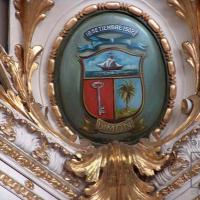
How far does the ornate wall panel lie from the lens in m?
1.36

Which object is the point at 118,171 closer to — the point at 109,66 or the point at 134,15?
the point at 109,66

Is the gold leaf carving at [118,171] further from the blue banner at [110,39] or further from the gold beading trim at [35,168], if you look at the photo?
the blue banner at [110,39]

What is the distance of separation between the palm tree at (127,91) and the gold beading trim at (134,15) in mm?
88

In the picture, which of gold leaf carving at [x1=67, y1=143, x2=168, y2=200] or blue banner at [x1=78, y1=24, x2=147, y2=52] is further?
blue banner at [x1=78, y1=24, x2=147, y2=52]

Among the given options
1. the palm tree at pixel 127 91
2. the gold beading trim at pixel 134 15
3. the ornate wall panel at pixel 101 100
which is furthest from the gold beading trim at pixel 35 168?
the palm tree at pixel 127 91

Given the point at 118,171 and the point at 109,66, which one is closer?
the point at 118,171

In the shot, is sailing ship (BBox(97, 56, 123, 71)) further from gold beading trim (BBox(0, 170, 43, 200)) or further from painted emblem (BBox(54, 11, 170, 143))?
gold beading trim (BBox(0, 170, 43, 200))

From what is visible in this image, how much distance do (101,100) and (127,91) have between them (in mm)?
65

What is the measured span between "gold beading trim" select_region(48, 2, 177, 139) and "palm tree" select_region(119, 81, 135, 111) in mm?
88

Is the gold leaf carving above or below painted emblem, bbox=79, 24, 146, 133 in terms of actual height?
below

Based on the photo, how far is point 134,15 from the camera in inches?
58.1

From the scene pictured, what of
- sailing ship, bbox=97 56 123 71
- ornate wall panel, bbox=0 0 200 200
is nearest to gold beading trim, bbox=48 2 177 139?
ornate wall panel, bbox=0 0 200 200

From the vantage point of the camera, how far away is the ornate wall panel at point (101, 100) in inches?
53.5

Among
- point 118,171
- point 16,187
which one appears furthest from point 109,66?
point 16,187
